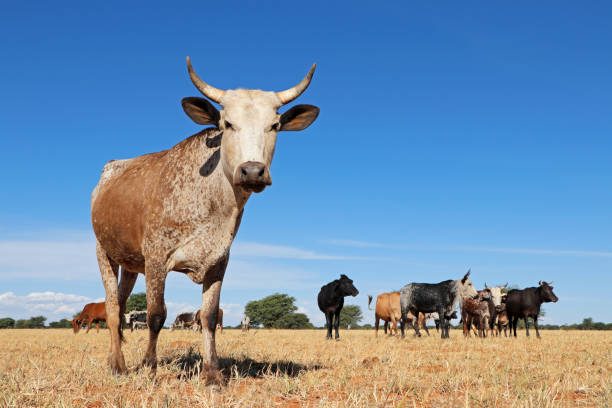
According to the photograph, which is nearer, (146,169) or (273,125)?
(273,125)

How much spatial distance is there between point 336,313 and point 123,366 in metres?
14.8

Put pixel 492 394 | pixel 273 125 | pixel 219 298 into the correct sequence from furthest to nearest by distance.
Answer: pixel 219 298
pixel 273 125
pixel 492 394

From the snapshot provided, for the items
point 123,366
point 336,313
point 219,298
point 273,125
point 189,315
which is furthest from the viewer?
point 189,315

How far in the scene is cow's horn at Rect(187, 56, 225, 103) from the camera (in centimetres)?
639

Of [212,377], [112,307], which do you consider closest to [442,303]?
[112,307]

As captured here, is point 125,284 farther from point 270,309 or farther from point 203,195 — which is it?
point 270,309

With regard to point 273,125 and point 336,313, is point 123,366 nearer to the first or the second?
point 273,125

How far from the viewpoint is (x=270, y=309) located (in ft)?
271

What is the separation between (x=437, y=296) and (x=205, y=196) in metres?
16.1

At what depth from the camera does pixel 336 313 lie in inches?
843

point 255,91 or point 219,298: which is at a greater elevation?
point 255,91

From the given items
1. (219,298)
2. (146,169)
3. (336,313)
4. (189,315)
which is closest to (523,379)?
(219,298)

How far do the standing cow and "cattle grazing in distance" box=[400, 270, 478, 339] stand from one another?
1493 centimetres

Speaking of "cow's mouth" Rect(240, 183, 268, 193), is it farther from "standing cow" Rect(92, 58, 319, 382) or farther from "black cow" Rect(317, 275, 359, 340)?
"black cow" Rect(317, 275, 359, 340)
